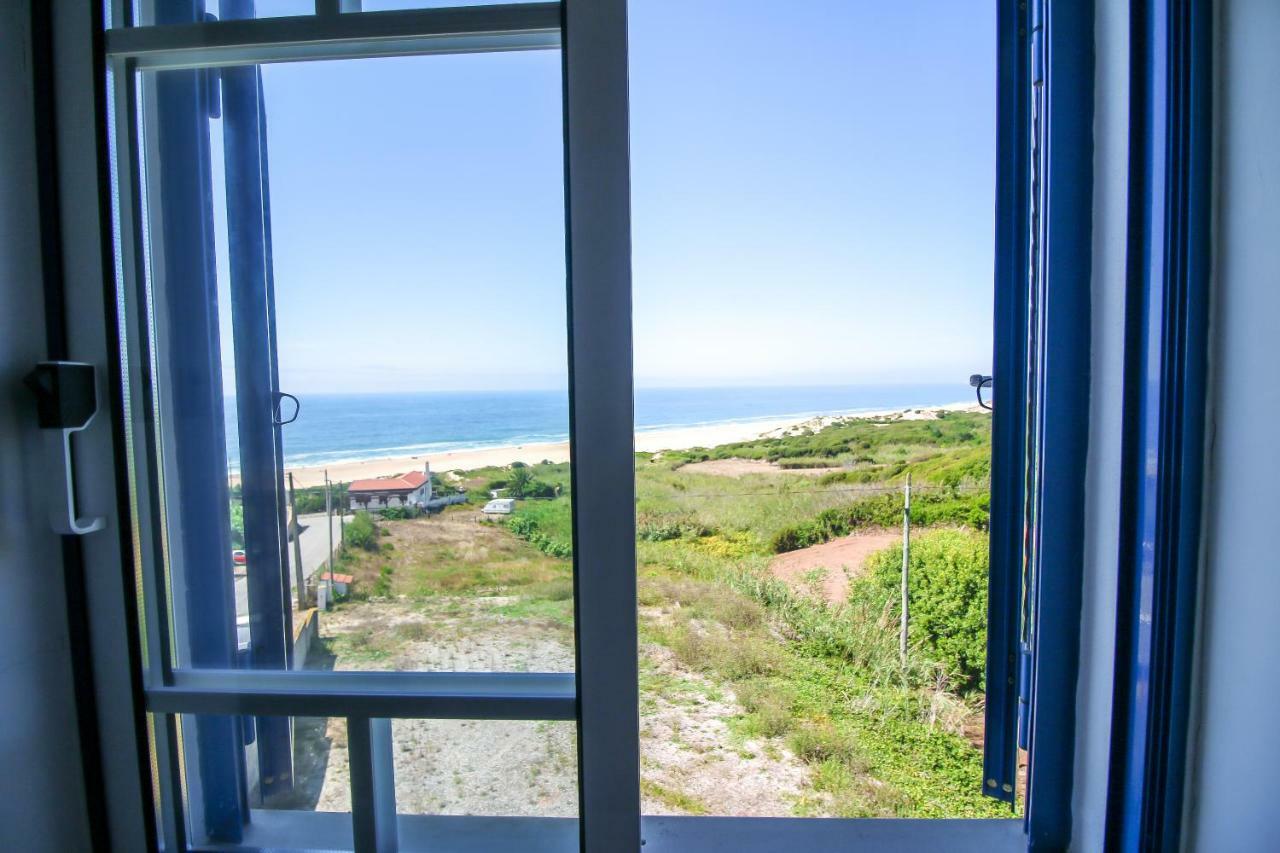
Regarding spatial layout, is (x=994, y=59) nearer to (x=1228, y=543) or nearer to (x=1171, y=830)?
(x=1228, y=543)

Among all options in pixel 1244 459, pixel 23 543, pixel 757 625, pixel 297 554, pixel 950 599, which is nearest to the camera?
pixel 1244 459

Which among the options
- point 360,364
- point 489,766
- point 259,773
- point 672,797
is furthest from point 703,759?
point 360,364

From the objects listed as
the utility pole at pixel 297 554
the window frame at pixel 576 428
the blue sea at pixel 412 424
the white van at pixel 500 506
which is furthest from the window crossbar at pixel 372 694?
the blue sea at pixel 412 424

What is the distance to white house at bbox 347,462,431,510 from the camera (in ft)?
2.92

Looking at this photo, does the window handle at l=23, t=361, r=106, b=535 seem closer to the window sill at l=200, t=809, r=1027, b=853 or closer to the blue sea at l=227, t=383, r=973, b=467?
the blue sea at l=227, t=383, r=973, b=467

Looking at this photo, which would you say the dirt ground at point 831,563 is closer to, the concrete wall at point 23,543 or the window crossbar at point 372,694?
the window crossbar at point 372,694

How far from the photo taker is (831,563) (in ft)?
3.83

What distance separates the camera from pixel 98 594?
2.82ft

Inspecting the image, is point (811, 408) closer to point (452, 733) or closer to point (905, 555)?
point (905, 555)

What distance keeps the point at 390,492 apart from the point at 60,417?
1.54ft

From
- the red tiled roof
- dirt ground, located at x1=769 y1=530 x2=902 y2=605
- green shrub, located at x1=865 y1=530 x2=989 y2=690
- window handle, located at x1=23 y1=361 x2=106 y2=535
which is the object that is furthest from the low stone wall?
green shrub, located at x1=865 y1=530 x2=989 y2=690

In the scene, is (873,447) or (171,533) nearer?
(171,533)

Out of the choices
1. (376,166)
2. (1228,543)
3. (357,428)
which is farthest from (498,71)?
(1228,543)

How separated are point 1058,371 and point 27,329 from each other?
5.17 ft
